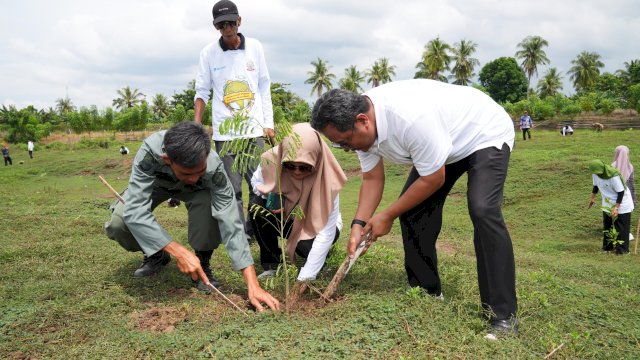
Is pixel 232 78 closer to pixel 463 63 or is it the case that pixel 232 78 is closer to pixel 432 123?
pixel 432 123

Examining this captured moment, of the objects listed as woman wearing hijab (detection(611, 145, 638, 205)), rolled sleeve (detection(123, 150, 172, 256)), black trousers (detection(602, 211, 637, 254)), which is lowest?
black trousers (detection(602, 211, 637, 254))

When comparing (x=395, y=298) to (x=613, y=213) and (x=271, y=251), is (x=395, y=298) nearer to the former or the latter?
(x=271, y=251)

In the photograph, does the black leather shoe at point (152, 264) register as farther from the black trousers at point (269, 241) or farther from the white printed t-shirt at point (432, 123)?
the white printed t-shirt at point (432, 123)

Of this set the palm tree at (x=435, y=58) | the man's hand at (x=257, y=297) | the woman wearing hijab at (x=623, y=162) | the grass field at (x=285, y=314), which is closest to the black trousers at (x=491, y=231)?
the grass field at (x=285, y=314)

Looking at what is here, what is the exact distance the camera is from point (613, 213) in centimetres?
712

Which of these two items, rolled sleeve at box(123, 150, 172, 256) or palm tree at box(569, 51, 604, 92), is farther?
palm tree at box(569, 51, 604, 92)

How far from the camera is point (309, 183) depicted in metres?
4.01

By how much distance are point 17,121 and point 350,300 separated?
43526 mm

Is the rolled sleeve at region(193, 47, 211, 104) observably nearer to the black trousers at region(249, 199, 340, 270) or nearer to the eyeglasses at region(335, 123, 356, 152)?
the black trousers at region(249, 199, 340, 270)

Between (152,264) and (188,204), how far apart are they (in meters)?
0.67

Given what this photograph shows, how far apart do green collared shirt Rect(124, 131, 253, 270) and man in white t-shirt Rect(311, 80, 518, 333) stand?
100 centimetres

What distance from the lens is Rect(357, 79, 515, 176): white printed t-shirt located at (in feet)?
8.91

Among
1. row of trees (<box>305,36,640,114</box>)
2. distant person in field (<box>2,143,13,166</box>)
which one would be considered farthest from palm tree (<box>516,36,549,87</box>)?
distant person in field (<box>2,143,13,166</box>)

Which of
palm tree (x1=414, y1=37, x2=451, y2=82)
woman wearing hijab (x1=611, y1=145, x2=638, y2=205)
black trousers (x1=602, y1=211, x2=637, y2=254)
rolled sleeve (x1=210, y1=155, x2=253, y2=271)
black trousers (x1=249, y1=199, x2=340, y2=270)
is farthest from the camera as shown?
palm tree (x1=414, y1=37, x2=451, y2=82)
